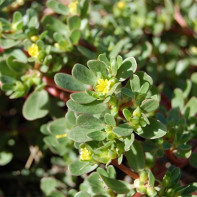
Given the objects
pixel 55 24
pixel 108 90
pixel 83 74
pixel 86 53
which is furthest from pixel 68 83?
pixel 55 24

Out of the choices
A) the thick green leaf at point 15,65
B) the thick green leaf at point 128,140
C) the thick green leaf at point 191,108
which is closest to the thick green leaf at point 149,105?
the thick green leaf at point 128,140

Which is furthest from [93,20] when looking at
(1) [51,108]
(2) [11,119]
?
(2) [11,119]

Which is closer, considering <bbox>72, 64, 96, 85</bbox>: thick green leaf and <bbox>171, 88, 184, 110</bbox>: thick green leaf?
<bbox>72, 64, 96, 85</bbox>: thick green leaf

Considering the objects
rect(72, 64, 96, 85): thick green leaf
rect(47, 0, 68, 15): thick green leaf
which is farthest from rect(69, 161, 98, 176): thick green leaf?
rect(47, 0, 68, 15): thick green leaf

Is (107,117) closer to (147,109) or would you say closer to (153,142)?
(147,109)

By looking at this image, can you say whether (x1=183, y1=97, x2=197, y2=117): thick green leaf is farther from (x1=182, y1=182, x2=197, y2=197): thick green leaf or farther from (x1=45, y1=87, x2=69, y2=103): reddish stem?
(x1=45, y1=87, x2=69, y2=103): reddish stem

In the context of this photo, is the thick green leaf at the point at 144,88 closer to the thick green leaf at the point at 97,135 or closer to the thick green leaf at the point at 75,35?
the thick green leaf at the point at 97,135

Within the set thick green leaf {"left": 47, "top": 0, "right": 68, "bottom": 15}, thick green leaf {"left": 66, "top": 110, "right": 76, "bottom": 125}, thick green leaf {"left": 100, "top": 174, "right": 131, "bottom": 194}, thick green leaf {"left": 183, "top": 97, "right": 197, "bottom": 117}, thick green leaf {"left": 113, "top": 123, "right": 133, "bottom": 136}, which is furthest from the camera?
thick green leaf {"left": 47, "top": 0, "right": 68, "bottom": 15}
